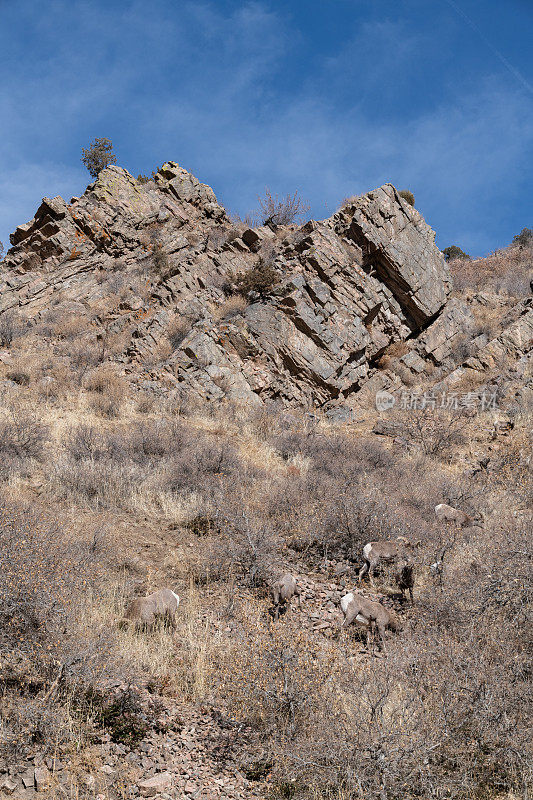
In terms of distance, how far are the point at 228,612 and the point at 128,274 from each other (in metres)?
16.1

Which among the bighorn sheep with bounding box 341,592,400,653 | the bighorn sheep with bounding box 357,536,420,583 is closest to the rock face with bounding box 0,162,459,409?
the bighorn sheep with bounding box 357,536,420,583

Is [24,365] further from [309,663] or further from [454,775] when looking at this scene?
[454,775]

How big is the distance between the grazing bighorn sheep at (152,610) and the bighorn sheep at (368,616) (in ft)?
5.41

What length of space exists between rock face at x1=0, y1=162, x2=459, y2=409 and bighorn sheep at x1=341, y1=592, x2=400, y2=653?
915 cm

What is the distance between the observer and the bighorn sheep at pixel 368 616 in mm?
4723

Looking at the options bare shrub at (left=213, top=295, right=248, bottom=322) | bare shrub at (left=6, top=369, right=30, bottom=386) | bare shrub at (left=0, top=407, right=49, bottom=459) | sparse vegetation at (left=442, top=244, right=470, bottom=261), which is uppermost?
sparse vegetation at (left=442, top=244, right=470, bottom=261)

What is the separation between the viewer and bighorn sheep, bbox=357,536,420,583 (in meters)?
5.85

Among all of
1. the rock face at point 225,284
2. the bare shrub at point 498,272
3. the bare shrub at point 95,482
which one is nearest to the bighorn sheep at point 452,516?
the bare shrub at point 95,482

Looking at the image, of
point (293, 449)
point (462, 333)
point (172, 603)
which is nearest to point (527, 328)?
point (462, 333)

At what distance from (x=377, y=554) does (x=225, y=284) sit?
41.7ft

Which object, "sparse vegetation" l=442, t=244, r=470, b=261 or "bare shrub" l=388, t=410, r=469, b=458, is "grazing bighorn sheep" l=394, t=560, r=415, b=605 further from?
"sparse vegetation" l=442, t=244, r=470, b=261

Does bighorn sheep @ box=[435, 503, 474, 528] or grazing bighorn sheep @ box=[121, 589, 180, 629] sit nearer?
grazing bighorn sheep @ box=[121, 589, 180, 629]

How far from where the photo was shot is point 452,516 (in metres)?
7.01

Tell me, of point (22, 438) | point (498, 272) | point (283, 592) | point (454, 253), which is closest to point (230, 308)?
point (22, 438)
